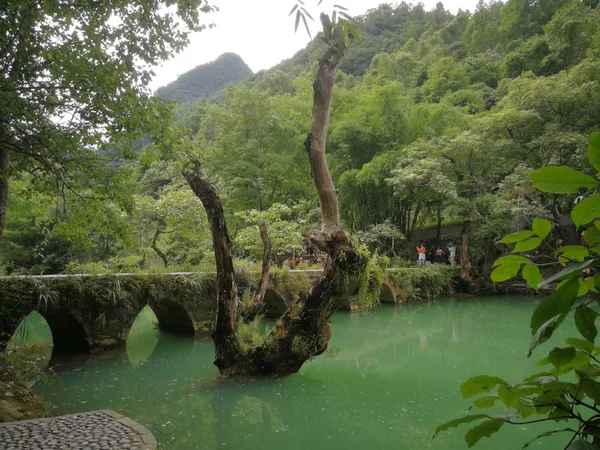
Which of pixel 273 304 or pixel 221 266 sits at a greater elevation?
pixel 221 266

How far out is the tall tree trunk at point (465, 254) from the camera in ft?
65.0

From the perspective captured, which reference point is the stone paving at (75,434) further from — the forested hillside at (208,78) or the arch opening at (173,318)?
the forested hillside at (208,78)

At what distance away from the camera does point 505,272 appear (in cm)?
91

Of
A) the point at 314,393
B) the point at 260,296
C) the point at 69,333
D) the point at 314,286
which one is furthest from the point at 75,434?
the point at 69,333

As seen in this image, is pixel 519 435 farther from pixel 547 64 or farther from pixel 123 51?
pixel 547 64

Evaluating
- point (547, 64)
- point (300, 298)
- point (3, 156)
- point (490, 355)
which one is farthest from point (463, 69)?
point (3, 156)

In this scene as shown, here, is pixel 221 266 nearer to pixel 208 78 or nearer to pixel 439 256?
pixel 439 256

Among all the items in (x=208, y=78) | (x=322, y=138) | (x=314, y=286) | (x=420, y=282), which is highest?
(x=208, y=78)

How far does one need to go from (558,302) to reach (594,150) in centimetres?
24

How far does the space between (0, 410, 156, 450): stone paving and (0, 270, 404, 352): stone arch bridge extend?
322cm

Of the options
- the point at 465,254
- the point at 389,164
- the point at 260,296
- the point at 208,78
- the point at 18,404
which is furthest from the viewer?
the point at 208,78

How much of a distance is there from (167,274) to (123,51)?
669 centimetres

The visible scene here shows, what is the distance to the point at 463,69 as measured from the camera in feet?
103

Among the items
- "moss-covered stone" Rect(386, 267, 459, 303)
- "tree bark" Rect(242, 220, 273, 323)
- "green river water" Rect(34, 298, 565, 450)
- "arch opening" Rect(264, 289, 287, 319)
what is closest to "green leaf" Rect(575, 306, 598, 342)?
"green river water" Rect(34, 298, 565, 450)
